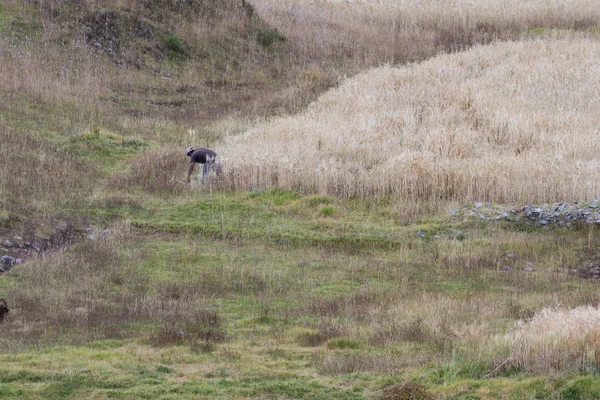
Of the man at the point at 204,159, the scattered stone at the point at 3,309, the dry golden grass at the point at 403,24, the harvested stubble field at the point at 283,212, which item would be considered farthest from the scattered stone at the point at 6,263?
the dry golden grass at the point at 403,24

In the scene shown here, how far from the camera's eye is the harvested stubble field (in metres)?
9.74

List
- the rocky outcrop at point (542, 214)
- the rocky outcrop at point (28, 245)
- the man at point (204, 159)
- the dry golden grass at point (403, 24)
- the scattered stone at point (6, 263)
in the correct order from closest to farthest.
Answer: the scattered stone at point (6, 263) < the rocky outcrop at point (28, 245) < the rocky outcrop at point (542, 214) < the man at point (204, 159) < the dry golden grass at point (403, 24)

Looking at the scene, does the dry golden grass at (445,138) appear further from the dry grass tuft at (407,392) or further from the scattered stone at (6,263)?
the dry grass tuft at (407,392)

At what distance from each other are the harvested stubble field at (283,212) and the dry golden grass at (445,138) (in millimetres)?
73

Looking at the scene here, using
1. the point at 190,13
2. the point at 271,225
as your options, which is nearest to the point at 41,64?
the point at 190,13

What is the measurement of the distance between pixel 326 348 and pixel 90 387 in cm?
308

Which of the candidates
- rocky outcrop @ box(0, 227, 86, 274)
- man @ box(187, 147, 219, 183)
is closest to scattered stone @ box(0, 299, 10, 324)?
rocky outcrop @ box(0, 227, 86, 274)

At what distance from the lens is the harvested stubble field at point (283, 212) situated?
9.74 meters

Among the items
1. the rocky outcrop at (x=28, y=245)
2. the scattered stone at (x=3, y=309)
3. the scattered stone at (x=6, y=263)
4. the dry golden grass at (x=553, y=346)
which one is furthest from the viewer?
the rocky outcrop at (x=28, y=245)

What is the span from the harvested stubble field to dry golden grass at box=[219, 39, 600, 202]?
0.07m

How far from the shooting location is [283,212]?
18.4 m

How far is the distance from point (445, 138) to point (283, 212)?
5.22 meters

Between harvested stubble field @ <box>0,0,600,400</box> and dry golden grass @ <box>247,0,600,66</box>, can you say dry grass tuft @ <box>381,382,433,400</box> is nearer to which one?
harvested stubble field @ <box>0,0,600,400</box>

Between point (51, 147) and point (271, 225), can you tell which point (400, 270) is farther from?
point (51, 147)
